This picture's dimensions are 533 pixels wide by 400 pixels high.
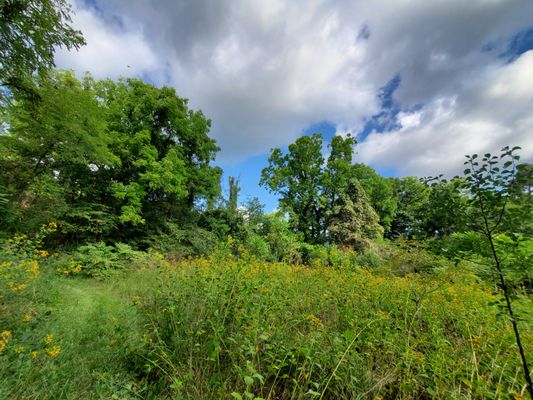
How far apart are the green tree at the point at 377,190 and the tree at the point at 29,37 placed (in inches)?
648

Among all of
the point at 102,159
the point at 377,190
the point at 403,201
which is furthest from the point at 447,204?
the point at 403,201

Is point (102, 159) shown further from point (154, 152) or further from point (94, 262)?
point (94, 262)

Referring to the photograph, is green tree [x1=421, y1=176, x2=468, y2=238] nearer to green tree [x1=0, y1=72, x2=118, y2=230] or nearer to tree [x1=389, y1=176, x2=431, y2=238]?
green tree [x1=0, y1=72, x2=118, y2=230]

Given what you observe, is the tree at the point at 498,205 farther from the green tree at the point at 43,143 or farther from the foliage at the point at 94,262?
the green tree at the point at 43,143

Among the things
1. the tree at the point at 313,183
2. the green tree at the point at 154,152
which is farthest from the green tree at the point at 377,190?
the green tree at the point at 154,152

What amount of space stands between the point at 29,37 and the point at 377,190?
19919 millimetres

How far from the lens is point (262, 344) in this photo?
6.55 feet

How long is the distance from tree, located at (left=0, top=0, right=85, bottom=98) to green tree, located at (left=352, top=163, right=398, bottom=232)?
54.0ft

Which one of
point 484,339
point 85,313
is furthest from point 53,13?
point 484,339

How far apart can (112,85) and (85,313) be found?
11.7m

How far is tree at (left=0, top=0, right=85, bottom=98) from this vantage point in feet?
13.4

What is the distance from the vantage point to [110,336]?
105 inches

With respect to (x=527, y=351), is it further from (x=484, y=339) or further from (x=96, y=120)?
(x=96, y=120)

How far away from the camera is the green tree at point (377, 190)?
17000mm
